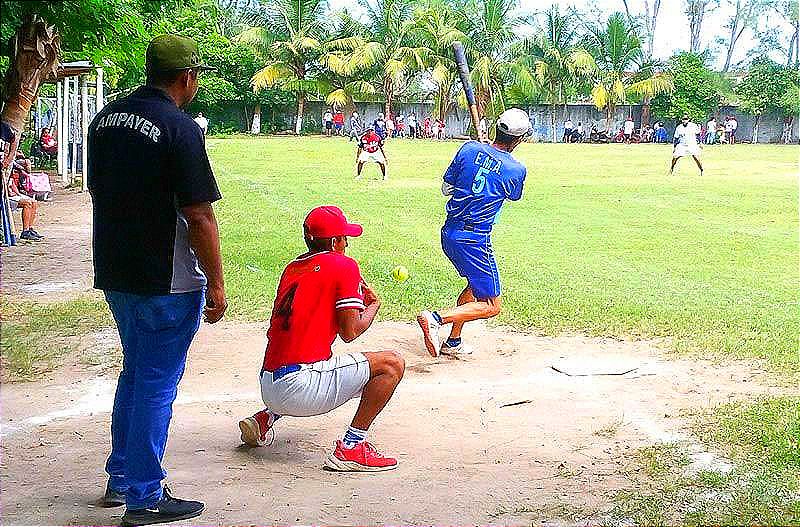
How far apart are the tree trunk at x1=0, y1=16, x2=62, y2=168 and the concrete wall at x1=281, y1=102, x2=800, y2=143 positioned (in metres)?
33.8

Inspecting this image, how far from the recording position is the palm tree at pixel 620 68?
42.2 metres

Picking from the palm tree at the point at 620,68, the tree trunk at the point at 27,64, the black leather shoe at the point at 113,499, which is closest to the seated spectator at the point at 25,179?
the tree trunk at the point at 27,64

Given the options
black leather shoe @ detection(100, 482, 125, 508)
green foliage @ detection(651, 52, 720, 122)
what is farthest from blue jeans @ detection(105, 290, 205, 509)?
green foliage @ detection(651, 52, 720, 122)

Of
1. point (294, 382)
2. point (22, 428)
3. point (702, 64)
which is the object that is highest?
point (702, 64)

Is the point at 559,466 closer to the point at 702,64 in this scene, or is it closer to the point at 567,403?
the point at 567,403

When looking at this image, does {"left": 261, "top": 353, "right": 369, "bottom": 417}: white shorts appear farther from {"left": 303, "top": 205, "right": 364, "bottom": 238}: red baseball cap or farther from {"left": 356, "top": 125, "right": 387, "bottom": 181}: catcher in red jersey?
{"left": 356, "top": 125, "right": 387, "bottom": 181}: catcher in red jersey

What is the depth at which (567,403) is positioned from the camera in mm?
5988

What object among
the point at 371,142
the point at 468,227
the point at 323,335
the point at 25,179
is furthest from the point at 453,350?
the point at 371,142

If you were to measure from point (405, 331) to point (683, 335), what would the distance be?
2.00 metres

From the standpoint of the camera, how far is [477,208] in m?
6.77

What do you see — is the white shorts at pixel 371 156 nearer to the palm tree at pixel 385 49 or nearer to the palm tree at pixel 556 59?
the palm tree at pixel 385 49

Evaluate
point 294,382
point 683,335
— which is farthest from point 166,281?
point 683,335

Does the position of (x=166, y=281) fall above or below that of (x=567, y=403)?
above

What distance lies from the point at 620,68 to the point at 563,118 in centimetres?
299
